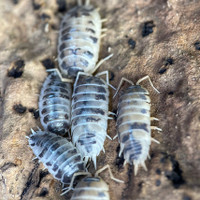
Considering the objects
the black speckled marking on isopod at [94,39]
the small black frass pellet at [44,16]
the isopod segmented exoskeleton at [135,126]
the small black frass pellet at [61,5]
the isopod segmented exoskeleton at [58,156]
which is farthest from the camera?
the small black frass pellet at [61,5]

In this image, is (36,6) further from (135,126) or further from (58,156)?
(135,126)

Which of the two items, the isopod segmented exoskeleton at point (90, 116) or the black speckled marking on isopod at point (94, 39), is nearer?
the isopod segmented exoskeleton at point (90, 116)

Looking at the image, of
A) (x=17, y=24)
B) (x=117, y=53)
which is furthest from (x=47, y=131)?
(x=17, y=24)

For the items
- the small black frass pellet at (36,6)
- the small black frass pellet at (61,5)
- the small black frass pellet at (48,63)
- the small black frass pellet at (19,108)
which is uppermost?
the small black frass pellet at (61,5)

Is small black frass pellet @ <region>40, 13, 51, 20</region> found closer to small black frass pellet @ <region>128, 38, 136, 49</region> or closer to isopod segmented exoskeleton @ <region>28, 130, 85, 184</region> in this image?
small black frass pellet @ <region>128, 38, 136, 49</region>

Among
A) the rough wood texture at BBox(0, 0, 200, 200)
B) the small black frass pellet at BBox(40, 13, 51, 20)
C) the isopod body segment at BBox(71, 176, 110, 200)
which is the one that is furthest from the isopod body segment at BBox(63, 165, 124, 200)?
the small black frass pellet at BBox(40, 13, 51, 20)

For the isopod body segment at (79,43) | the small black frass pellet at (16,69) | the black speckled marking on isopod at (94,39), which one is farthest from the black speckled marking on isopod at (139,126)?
the small black frass pellet at (16,69)

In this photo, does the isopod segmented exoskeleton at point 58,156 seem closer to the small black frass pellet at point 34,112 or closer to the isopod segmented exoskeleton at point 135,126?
the small black frass pellet at point 34,112

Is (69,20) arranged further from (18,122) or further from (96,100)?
(18,122)
